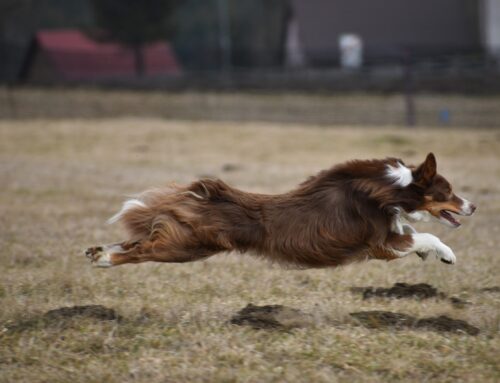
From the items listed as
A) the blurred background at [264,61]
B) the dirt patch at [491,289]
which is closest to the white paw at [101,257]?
the dirt patch at [491,289]

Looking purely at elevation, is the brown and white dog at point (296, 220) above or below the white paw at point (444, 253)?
above

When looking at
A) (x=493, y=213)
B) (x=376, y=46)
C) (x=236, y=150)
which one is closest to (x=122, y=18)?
(x=376, y=46)

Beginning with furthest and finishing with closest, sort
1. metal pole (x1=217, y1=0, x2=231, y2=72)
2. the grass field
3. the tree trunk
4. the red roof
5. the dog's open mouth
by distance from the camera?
metal pole (x1=217, y1=0, x2=231, y2=72) → the tree trunk → the red roof → the dog's open mouth → the grass field

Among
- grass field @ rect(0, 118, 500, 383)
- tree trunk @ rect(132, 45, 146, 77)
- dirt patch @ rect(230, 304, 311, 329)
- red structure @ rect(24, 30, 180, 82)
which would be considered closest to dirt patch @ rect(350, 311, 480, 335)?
grass field @ rect(0, 118, 500, 383)

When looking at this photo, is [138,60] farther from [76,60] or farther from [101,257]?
[101,257]

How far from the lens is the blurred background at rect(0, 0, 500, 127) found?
23.0 m

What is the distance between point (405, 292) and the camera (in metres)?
5.92

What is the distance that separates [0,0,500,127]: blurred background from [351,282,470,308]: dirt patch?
577 inches

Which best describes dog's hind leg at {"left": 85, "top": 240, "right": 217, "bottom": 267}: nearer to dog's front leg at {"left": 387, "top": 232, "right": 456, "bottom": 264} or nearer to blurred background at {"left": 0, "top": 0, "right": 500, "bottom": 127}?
dog's front leg at {"left": 387, "top": 232, "right": 456, "bottom": 264}

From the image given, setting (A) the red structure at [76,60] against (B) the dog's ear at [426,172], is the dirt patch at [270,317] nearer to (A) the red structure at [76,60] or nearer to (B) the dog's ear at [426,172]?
(B) the dog's ear at [426,172]

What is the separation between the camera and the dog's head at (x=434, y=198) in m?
5.51

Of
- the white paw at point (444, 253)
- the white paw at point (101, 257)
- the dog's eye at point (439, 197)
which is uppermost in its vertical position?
the dog's eye at point (439, 197)

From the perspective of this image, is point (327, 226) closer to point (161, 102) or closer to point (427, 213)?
point (427, 213)

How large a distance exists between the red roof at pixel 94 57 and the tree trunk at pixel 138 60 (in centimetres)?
23
